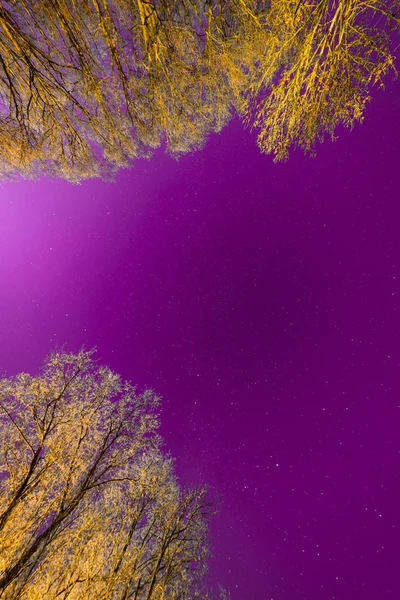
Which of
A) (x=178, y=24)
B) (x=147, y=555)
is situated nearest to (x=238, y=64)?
(x=178, y=24)

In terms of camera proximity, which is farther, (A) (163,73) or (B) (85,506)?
(B) (85,506)

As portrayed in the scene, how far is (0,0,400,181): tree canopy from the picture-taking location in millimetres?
2715

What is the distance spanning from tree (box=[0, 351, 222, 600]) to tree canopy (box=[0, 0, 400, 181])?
4604mm

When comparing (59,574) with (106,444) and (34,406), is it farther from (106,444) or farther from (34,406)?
(34,406)

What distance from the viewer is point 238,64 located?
11.7 feet

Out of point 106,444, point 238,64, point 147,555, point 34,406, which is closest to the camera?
point 238,64

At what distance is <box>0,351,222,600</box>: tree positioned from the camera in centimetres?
448

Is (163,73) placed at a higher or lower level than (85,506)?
higher

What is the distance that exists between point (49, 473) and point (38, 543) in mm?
1013

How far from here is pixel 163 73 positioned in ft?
11.1

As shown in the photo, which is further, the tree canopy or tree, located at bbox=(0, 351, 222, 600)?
tree, located at bbox=(0, 351, 222, 600)

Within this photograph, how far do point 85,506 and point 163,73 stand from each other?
339 inches

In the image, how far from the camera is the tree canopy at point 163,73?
8.91 feet

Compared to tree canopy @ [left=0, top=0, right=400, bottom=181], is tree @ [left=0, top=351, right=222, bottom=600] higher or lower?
lower
